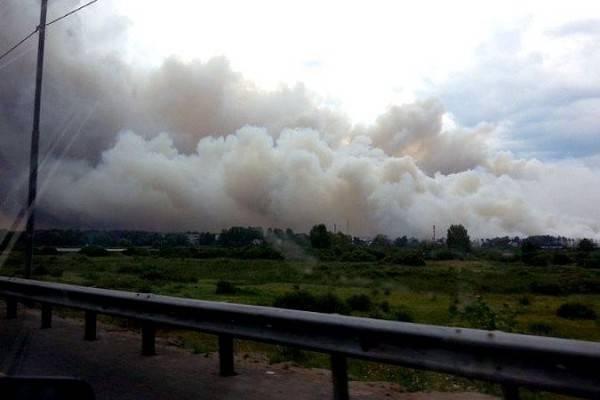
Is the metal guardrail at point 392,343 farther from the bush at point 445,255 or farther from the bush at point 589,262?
the bush at point 445,255

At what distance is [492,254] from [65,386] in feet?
291

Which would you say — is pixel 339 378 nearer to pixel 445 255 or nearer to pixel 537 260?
pixel 537 260

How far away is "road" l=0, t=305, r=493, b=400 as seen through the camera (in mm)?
6602

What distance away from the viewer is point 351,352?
5605mm

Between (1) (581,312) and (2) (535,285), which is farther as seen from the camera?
(2) (535,285)

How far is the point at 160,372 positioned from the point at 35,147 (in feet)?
39.0

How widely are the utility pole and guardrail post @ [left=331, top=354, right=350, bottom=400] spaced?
13.2m

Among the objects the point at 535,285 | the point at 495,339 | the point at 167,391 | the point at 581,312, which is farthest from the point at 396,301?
the point at 495,339

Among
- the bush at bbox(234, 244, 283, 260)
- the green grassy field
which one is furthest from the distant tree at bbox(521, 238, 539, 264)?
the bush at bbox(234, 244, 283, 260)

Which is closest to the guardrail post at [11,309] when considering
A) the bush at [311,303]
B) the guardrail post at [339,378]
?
the bush at [311,303]

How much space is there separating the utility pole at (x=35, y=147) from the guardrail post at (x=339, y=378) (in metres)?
13.2

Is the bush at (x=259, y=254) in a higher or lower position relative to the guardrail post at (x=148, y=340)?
higher

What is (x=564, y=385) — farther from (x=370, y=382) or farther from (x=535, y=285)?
(x=535, y=285)

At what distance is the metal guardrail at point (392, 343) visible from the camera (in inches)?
164
